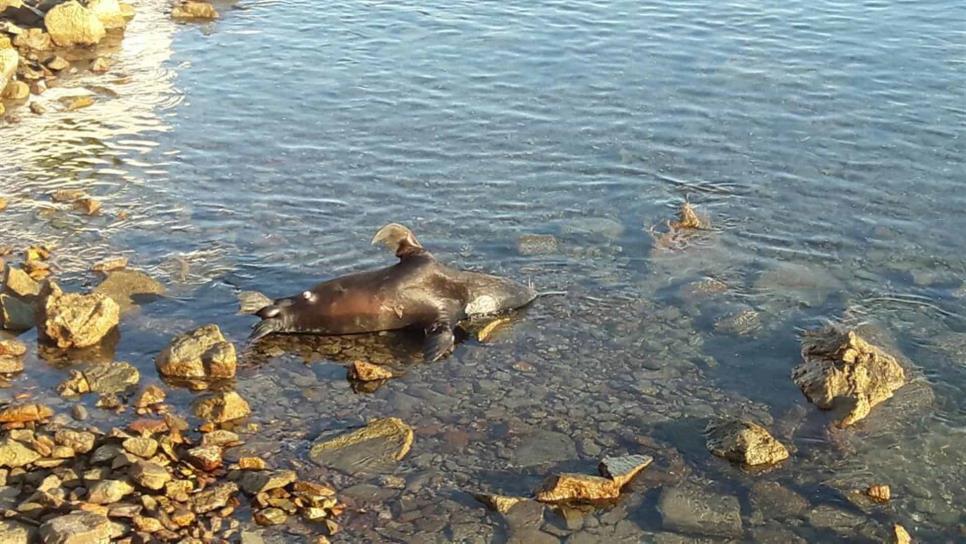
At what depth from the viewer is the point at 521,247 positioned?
40.4 feet

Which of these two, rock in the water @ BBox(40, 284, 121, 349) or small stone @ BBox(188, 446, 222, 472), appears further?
rock in the water @ BBox(40, 284, 121, 349)

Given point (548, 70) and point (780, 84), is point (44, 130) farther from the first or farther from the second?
point (780, 84)

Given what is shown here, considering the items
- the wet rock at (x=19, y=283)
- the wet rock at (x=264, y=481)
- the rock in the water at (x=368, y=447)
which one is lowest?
the rock in the water at (x=368, y=447)

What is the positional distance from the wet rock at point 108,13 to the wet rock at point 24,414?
49.4 feet

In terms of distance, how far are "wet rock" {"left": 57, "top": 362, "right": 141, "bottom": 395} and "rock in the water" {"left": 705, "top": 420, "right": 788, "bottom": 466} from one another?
478cm

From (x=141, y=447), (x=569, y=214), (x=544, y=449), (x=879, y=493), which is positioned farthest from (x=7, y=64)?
(x=879, y=493)

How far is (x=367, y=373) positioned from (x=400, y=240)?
1977 millimetres

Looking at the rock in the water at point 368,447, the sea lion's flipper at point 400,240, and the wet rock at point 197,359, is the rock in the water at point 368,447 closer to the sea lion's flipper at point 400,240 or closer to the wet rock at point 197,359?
the wet rock at point 197,359

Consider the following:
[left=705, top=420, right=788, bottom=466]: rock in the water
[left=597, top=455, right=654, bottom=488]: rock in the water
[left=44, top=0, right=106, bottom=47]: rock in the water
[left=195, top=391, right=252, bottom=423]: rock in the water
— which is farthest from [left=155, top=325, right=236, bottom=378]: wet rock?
[left=44, top=0, right=106, bottom=47]: rock in the water

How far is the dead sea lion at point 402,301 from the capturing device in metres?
10.6

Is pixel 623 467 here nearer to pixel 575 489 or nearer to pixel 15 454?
pixel 575 489

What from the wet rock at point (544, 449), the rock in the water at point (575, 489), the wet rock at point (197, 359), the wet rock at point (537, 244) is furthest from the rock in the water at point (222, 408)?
the wet rock at point (537, 244)

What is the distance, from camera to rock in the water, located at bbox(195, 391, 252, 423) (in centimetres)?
895

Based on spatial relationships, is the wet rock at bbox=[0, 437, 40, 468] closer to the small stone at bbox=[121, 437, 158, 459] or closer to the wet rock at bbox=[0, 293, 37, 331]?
the small stone at bbox=[121, 437, 158, 459]
